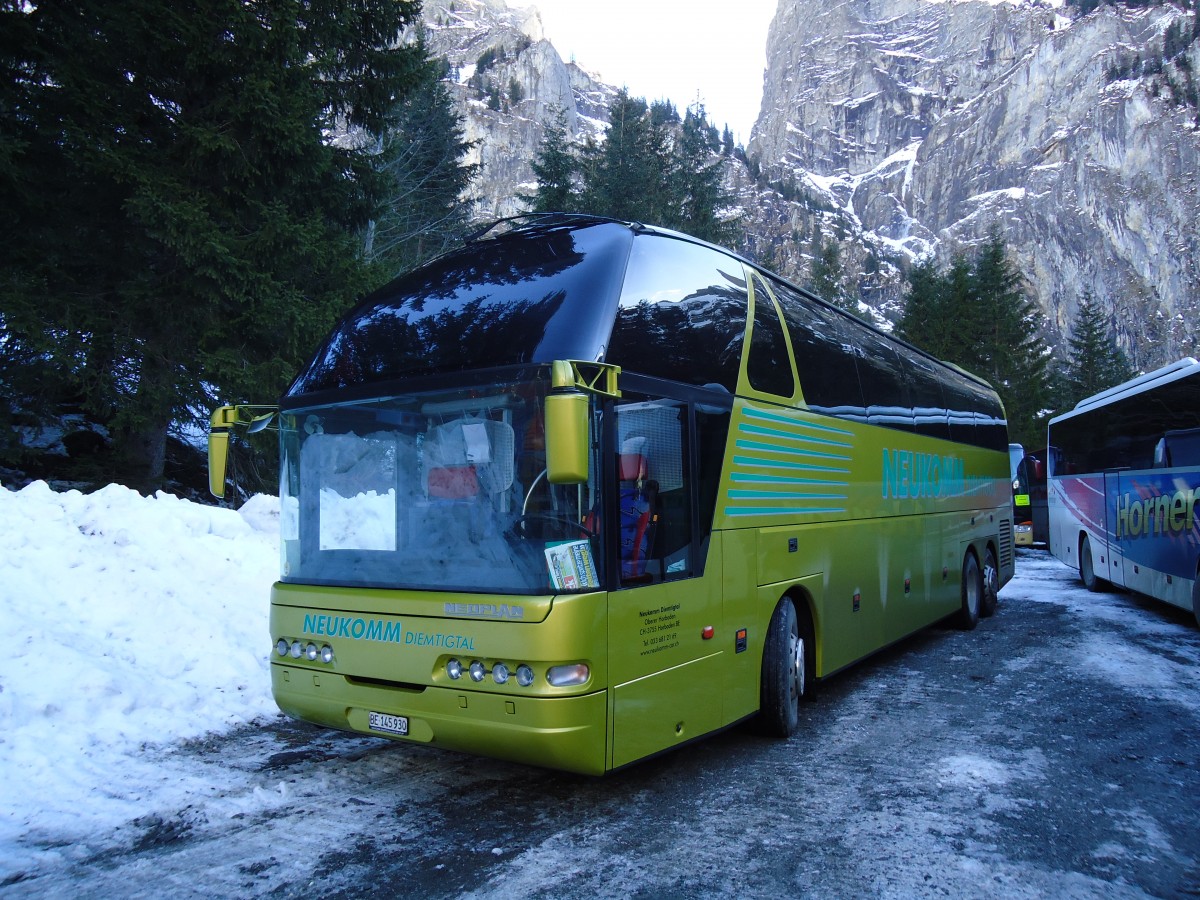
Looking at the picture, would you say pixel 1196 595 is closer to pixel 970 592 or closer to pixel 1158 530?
pixel 1158 530

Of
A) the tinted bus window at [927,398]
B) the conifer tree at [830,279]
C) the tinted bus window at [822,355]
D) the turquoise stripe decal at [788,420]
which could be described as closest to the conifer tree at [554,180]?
the tinted bus window at [927,398]

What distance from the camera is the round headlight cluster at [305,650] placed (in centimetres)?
492

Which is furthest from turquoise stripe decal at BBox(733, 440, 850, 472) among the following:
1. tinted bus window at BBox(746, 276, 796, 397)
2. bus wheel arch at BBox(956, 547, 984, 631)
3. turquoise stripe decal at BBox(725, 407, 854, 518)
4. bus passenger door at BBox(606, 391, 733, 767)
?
bus wheel arch at BBox(956, 547, 984, 631)

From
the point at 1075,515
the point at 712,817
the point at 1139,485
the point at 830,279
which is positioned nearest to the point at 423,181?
the point at 1075,515

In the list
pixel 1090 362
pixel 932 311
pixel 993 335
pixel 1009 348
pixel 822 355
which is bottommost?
pixel 822 355

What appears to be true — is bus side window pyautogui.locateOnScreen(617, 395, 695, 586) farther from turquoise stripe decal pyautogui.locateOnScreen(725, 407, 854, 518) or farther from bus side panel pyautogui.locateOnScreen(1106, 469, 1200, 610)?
bus side panel pyautogui.locateOnScreen(1106, 469, 1200, 610)

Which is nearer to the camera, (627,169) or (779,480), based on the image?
(779,480)

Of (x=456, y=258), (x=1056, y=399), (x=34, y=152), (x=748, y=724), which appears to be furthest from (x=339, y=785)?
(x=1056, y=399)

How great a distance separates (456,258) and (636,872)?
3852 millimetres

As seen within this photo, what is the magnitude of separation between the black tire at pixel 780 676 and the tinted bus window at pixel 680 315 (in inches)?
69.6

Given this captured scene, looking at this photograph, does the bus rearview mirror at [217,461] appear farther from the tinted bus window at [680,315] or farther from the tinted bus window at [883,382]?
the tinted bus window at [883,382]

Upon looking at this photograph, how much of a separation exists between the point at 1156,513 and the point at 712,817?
406 inches

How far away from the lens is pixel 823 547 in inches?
274

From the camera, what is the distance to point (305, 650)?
5051 mm
